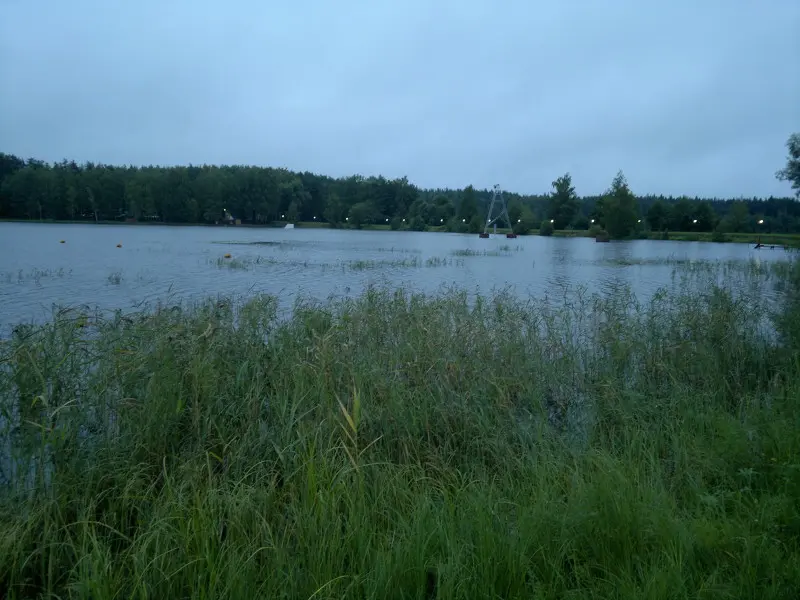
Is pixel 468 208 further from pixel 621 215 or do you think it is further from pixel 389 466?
pixel 389 466

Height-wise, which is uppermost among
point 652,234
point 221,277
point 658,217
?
point 658,217

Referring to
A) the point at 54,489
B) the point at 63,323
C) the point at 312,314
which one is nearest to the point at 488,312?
the point at 312,314

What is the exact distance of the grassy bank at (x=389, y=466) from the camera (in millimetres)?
3271

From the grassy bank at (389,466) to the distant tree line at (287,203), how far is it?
7397 centimetres

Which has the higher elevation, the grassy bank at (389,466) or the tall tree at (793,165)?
the tall tree at (793,165)

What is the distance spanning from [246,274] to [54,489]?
18.5 m

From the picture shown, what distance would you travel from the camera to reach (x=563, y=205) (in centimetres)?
11919

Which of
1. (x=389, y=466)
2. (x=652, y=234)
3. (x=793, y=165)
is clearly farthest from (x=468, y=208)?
(x=389, y=466)

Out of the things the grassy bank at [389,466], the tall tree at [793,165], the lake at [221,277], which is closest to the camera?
the grassy bank at [389,466]

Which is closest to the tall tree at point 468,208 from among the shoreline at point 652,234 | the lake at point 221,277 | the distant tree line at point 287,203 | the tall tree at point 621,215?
the distant tree line at point 287,203

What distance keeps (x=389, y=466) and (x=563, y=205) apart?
12131cm

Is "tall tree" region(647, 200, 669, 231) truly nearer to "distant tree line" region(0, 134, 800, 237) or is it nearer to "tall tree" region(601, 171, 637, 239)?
"distant tree line" region(0, 134, 800, 237)

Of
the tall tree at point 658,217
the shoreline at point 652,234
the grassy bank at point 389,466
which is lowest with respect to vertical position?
the grassy bank at point 389,466

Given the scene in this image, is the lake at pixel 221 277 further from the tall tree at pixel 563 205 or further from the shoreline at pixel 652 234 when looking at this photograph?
the tall tree at pixel 563 205
